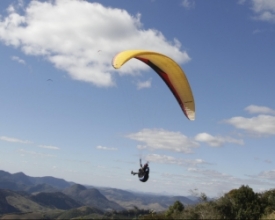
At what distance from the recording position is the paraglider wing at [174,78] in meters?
25.0

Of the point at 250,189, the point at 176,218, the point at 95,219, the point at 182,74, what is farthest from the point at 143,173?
the point at 250,189

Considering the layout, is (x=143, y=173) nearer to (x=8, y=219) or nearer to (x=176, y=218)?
(x=176, y=218)

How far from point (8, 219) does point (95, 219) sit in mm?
4521

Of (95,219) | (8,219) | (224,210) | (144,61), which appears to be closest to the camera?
(8,219)

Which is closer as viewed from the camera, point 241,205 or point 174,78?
point 174,78

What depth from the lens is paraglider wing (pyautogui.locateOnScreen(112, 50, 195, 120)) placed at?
82.0 feet

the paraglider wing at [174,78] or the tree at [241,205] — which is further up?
the paraglider wing at [174,78]

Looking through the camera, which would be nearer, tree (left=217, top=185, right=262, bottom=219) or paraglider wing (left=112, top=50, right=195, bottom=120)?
paraglider wing (left=112, top=50, right=195, bottom=120)

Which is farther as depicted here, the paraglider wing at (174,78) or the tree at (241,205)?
the tree at (241,205)

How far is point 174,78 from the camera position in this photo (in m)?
26.4

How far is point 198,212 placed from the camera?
23.4 metres

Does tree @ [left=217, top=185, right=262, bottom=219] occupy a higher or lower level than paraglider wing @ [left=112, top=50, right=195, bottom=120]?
lower

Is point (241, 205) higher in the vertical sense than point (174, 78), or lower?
lower

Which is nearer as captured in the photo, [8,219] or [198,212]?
[8,219]
